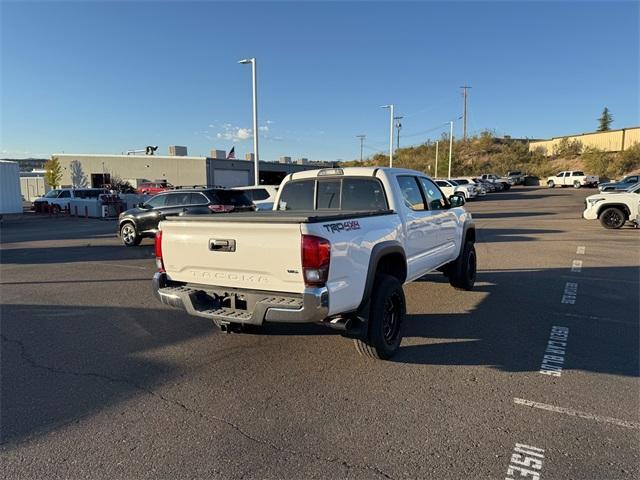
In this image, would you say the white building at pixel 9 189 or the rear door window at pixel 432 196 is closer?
the rear door window at pixel 432 196

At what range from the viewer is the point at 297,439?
120 inches

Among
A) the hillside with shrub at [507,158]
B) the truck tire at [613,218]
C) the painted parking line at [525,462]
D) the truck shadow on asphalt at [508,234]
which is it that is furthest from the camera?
the hillside with shrub at [507,158]

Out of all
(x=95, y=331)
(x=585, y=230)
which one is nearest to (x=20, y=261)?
(x=95, y=331)

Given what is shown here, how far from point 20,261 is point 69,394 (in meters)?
8.70

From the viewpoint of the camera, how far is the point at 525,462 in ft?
9.12

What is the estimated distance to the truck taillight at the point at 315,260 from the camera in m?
3.54

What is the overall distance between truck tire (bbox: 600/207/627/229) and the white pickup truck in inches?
506

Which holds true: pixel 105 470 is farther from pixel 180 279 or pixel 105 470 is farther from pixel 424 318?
pixel 424 318

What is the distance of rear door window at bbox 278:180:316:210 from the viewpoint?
229 inches

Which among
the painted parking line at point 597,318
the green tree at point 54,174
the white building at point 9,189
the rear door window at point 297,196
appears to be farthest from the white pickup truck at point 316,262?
the green tree at point 54,174

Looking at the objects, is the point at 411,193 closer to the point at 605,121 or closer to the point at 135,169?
the point at 135,169

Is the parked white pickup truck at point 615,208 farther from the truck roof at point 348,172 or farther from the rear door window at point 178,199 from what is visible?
the rear door window at point 178,199

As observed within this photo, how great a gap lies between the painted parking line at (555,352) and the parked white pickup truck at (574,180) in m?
51.2

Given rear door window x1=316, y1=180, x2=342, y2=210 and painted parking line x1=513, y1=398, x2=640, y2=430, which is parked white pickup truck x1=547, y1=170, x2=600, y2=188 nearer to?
A: rear door window x1=316, y1=180, x2=342, y2=210
